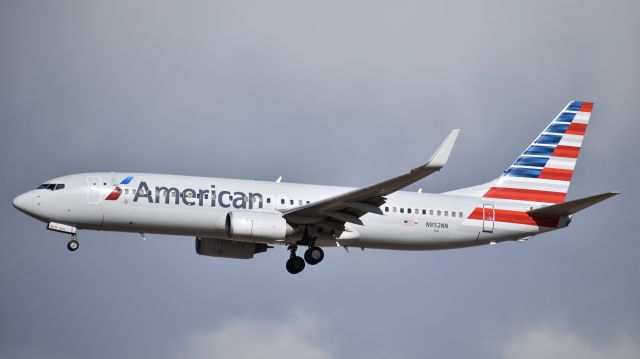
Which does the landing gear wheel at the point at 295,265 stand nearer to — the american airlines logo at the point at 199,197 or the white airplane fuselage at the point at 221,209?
the white airplane fuselage at the point at 221,209

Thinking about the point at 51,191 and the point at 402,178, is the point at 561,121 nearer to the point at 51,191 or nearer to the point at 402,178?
the point at 402,178

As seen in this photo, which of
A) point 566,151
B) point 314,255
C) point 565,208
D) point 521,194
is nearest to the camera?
point 314,255

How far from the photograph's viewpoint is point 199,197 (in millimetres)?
46312

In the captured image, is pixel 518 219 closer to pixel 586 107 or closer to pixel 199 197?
pixel 586 107

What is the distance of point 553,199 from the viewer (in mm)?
53250

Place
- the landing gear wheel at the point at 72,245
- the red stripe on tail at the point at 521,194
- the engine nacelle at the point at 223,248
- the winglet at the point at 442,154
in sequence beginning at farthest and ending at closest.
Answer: the red stripe on tail at the point at 521,194 < the engine nacelle at the point at 223,248 < the landing gear wheel at the point at 72,245 < the winglet at the point at 442,154

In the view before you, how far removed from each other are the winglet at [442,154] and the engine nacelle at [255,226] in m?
8.95

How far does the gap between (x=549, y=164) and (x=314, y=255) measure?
47.0 feet

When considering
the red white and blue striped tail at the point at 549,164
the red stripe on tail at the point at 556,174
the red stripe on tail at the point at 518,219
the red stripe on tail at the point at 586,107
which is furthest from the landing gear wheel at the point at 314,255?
the red stripe on tail at the point at 586,107

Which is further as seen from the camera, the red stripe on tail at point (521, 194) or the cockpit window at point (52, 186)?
the red stripe on tail at point (521, 194)

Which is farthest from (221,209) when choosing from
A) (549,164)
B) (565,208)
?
(549,164)

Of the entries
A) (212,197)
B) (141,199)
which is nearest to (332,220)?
(212,197)

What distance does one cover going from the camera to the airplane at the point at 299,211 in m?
45.6

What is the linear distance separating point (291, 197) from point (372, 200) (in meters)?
4.18
